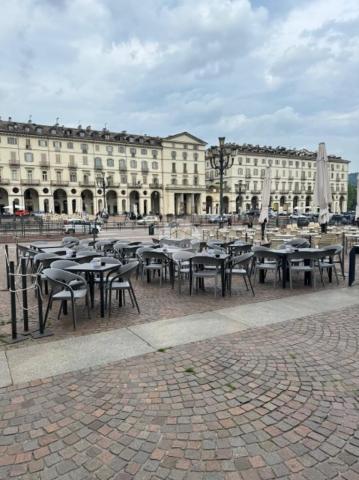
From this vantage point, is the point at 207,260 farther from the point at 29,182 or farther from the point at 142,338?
the point at 29,182

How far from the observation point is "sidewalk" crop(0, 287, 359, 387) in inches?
151

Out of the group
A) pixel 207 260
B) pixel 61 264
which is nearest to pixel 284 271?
pixel 207 260

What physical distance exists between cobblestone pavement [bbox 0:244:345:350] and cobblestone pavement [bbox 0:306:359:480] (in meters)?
1.46

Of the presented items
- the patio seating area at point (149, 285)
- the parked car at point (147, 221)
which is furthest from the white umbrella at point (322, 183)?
the parked car at point (147, 221)

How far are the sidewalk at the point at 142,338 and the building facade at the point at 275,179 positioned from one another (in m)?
79.4

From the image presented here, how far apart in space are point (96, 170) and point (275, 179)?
4972cm

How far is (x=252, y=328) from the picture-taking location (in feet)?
16.5

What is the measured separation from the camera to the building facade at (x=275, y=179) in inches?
3504

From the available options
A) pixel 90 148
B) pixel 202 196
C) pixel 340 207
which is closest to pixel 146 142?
pixel 90 148

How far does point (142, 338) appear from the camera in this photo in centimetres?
465

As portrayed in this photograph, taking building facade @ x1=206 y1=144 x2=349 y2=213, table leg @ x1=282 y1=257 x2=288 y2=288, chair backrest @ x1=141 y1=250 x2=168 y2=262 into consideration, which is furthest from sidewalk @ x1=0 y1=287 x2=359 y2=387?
building facade @ x1=206 y1=144 x2=349 y2=213

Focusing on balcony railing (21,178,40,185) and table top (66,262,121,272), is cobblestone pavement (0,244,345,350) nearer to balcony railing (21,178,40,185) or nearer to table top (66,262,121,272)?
table top (66,262,121,272)

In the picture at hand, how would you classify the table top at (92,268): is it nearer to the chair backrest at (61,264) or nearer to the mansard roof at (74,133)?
the chair backrest at (61,264)

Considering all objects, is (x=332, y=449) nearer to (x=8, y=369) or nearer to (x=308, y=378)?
(x=308, y=378)
